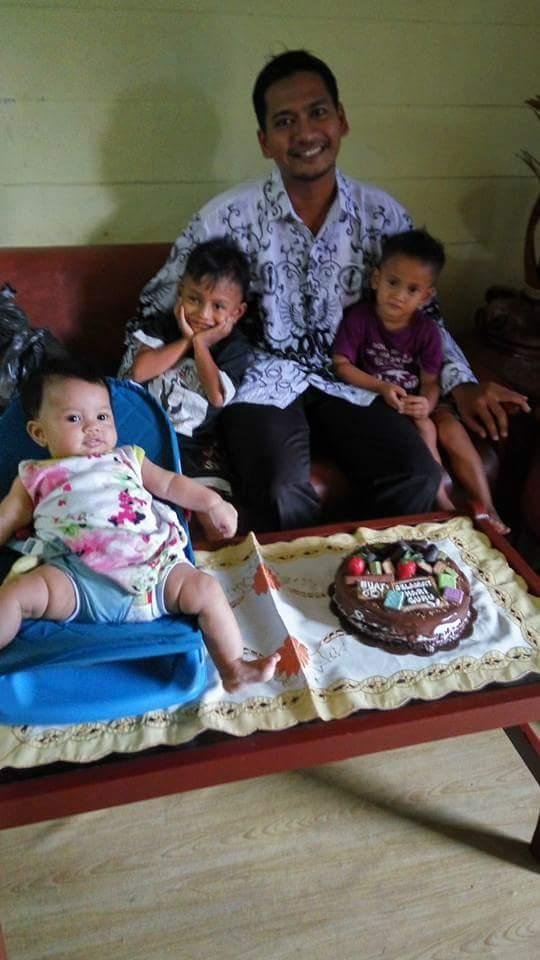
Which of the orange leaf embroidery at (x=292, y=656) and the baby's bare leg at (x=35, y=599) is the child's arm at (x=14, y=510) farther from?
the orange leaf embroidery at (x=292, y=656)

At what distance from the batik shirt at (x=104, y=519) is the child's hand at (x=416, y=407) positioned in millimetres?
830

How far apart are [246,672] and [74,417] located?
52 cm

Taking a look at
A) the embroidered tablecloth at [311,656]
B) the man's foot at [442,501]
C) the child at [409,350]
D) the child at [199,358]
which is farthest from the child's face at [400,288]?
the embroidered tablecloth at [311,656]

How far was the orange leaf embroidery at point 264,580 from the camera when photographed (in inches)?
52.8

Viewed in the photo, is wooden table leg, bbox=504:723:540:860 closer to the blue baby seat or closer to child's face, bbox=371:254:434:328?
the blue baby seat

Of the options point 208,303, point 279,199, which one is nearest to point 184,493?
point 208,303

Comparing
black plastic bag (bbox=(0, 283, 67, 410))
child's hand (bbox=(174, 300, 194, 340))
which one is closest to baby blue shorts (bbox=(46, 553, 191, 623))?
black plastic bag (bbox=(0, 283, 67, 410))

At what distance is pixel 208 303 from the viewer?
174cm

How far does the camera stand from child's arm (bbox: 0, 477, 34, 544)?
124cm

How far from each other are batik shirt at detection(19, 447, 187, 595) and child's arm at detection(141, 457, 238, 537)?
0.08m

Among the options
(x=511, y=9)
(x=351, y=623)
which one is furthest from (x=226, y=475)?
(x=511, y=9)

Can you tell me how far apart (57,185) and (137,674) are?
4.87ft

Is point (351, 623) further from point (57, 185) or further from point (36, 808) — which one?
point (57, 185)

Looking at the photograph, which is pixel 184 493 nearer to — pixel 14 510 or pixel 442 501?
pixel 14 510
